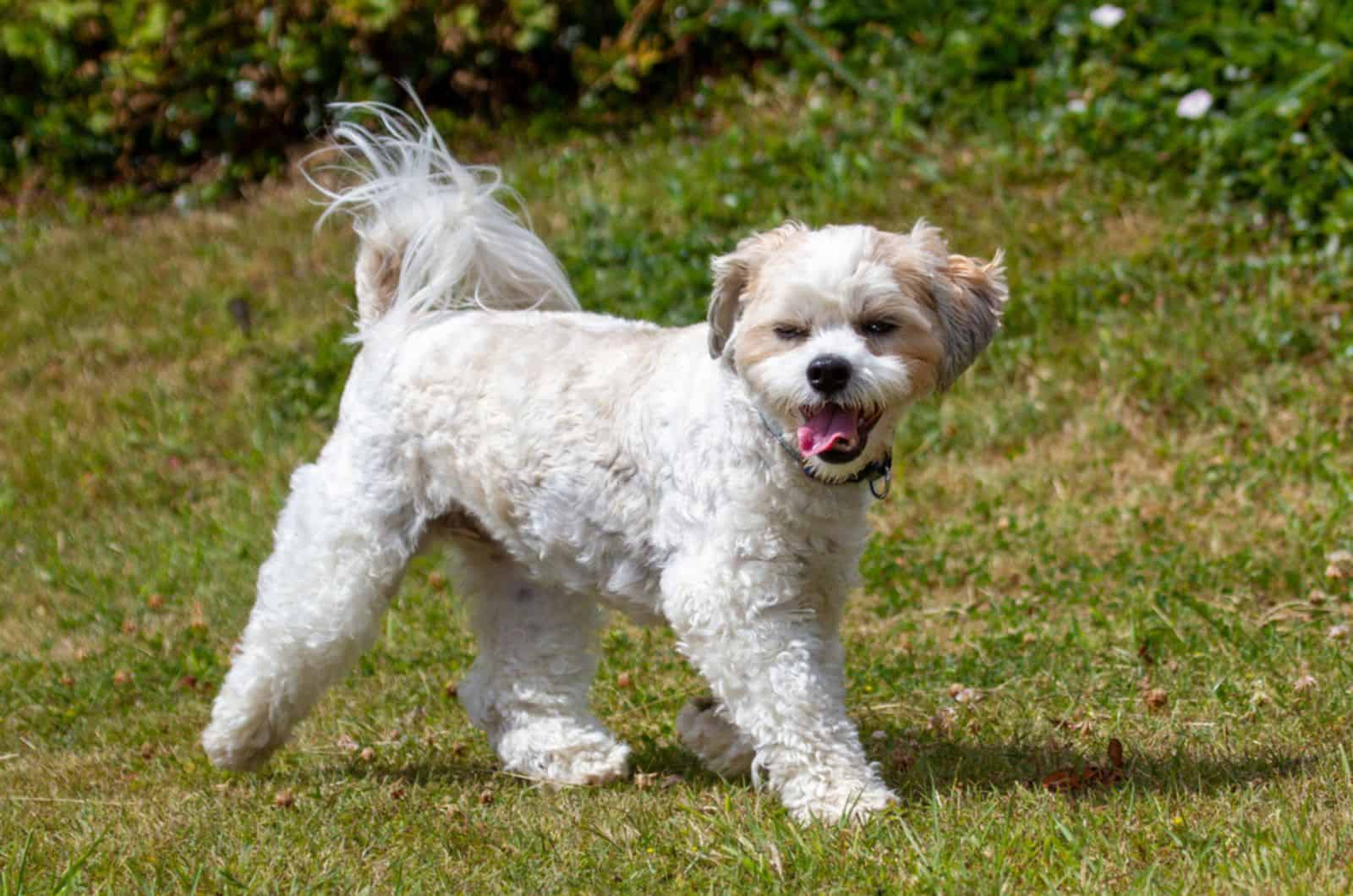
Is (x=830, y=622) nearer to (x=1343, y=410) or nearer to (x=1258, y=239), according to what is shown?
(x=1343, y=410)

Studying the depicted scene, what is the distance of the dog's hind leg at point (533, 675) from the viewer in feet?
16.9

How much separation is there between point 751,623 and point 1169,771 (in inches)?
44.7

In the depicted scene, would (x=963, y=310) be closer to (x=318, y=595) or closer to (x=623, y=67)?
(x=318, y=595)

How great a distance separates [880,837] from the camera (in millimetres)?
3939

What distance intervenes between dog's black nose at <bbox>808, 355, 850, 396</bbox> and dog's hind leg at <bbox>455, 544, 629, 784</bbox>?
5.31 feet

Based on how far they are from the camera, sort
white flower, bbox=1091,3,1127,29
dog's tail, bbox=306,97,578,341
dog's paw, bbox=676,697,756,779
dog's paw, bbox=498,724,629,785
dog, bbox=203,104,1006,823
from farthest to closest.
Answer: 1. white flower, bbox=1091,3,1127,29
2. dog's tail, bbox=306,97,578,341
3. dog's paw, bbox=498,724,629,785
4. dog's paw, bbox=676,697,756,779
5. dog, bbox=203,104,1006,823

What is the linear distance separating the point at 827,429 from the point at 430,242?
1.75 metres

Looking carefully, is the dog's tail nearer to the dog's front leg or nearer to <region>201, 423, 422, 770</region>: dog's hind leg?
<region>201, 423, 422, 770</region>: dog's hind leg

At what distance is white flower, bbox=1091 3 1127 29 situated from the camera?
944 cm

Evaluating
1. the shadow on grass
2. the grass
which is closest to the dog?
the shadow on grass

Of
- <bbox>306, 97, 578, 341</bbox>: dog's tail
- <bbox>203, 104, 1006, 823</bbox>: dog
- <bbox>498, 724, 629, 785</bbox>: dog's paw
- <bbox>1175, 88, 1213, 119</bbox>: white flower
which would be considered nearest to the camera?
<bbox>203, 104, 1006, 823</bbox>: dog

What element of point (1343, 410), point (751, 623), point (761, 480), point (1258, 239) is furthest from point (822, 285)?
point (1258, 239)

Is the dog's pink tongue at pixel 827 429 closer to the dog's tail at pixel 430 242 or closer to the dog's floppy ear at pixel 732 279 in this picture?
the dog's floppy ear at pixel 732 279

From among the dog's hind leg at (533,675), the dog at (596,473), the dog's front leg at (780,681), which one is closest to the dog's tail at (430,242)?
the dog at (596,473)
